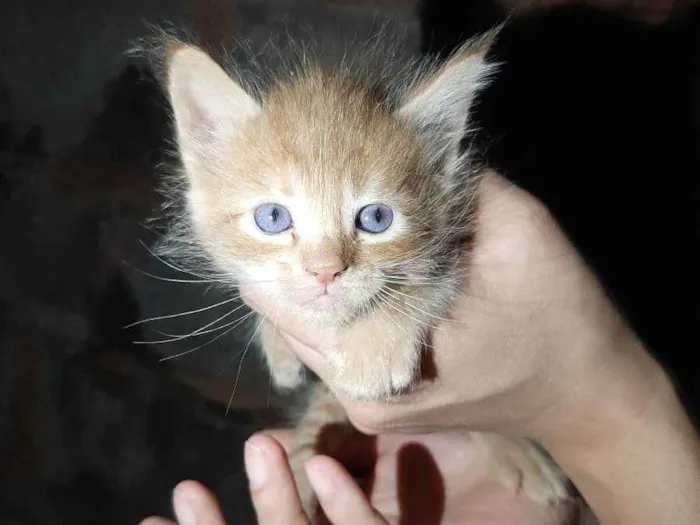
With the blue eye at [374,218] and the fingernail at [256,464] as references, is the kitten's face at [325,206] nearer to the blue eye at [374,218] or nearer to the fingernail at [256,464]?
the blue eye at [374,218]

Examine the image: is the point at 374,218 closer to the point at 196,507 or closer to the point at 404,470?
the point at 196,507

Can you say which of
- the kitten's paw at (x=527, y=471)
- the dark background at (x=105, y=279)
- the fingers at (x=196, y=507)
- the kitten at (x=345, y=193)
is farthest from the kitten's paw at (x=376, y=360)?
the dark background at (x=105, y=279)

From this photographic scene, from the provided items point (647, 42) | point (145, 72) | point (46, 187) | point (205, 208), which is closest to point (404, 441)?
point (205, 208)

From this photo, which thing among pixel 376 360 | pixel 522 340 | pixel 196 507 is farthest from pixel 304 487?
pixel 522 340

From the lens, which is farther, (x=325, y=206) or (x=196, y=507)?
(x=196, y=507)

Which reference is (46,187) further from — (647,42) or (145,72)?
(647,42)

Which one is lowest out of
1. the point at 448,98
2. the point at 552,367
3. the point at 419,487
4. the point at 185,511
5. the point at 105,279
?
the point at 419,487
